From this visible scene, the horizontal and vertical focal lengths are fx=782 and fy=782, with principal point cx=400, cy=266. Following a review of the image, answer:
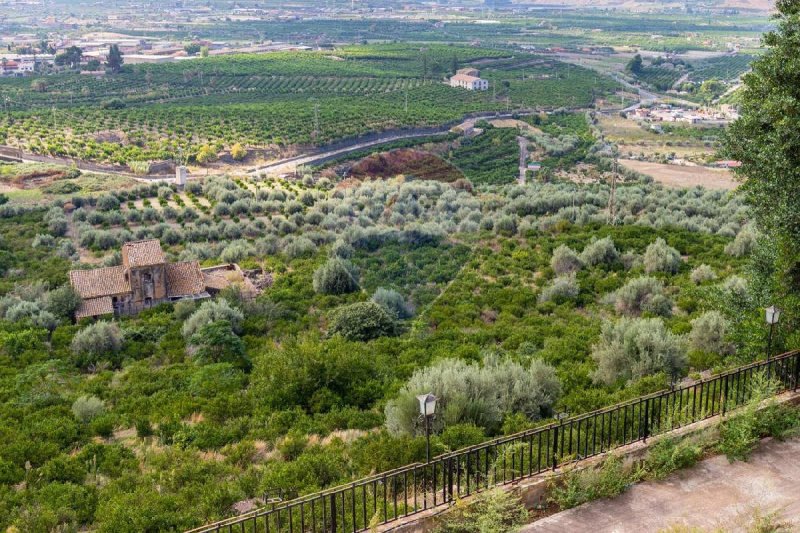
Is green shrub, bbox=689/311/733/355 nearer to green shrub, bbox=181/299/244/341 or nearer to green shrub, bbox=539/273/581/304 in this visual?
green shrub, bbox=539/273/581/304

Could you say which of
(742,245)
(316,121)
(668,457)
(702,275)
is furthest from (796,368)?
(316,121)

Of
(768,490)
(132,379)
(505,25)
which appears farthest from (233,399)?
(505,25)

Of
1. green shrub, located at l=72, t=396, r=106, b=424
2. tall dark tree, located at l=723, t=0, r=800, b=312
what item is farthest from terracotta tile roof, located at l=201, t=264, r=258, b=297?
tall dark tree, located at l=723, t=0, r=800, b=312

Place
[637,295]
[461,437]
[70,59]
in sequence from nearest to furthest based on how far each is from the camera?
[461,437]
[637,295]
[70,59]

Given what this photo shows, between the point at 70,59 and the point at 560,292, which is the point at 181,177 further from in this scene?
the point at 70,59

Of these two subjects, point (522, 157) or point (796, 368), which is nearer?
point (796, 368)

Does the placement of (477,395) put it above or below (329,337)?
above

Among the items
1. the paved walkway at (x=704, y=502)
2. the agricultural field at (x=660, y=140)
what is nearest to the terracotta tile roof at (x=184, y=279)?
the paved walkway at (x=704, y=502)
